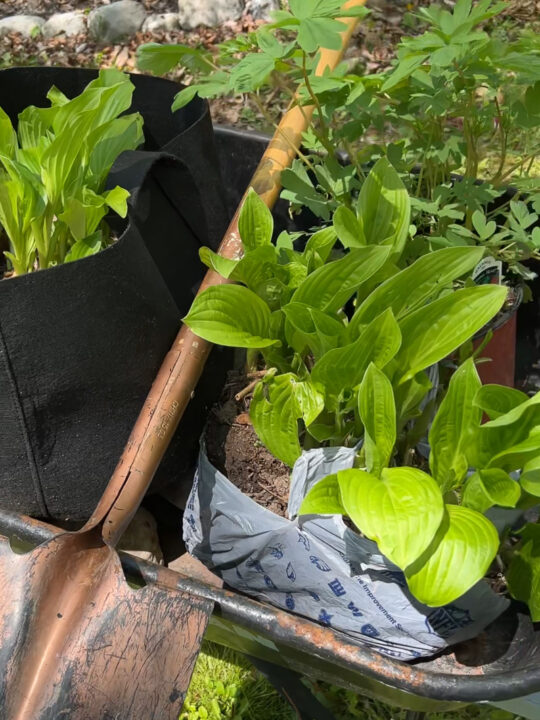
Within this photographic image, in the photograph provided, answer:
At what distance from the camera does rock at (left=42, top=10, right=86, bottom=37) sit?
125 inches

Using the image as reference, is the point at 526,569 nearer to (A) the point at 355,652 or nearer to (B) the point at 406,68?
(A) the point at 355,652

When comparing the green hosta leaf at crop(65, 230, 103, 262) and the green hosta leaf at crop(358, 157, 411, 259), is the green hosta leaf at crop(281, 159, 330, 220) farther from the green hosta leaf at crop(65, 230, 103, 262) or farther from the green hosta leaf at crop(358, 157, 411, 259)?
the green hosta leaf at crop(65, 230, 103, 262)

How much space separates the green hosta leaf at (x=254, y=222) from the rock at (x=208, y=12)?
2511mm

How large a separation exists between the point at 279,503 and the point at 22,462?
36cm

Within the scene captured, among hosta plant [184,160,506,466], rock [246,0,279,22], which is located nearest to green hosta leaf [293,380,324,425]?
hosta plant [184,160,506,466]

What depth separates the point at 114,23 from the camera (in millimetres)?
3107

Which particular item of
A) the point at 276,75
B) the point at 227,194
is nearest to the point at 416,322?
the point at 276,75

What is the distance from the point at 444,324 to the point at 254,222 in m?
0.31

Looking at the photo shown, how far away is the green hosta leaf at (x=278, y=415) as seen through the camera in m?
0.83

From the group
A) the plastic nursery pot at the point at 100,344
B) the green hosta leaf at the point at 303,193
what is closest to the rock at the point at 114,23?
the plastic nursery pot at the point at 100,344

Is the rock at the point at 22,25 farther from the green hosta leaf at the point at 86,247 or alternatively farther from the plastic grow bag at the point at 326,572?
the plastic grow bag at the point at 326,572

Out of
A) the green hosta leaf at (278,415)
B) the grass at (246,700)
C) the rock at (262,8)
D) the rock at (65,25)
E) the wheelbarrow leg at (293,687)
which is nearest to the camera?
the green hosta leaf at (278,415)

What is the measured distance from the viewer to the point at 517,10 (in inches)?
113

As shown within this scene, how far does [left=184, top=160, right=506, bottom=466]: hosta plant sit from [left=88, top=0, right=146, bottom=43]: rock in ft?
8.57
